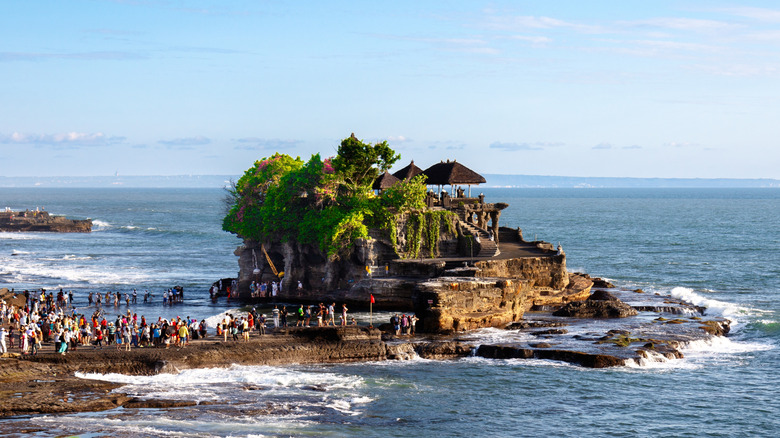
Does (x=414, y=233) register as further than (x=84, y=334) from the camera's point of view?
Yes

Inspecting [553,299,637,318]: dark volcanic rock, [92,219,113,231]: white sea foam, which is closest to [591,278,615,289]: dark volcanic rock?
[553,299,637,318]: dark volcanic rock

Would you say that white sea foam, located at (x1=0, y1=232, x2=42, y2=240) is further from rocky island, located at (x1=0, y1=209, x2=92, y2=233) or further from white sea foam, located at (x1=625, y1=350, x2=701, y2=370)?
white sea foam, located at (x1=625, y1=350, x2=701, y2=370)

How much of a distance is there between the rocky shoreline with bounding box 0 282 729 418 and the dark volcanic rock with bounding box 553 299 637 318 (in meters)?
0.19

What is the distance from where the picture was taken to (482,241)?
62.7 m

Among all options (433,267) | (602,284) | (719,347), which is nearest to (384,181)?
(433,267)

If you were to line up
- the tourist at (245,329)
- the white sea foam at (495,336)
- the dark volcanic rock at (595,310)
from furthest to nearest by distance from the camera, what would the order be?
the dark volcanic rock at (595,310)
the white sea foam at (495,336)
the tourist at (245,329)

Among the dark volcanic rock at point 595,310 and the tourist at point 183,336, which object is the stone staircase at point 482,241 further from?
the tourist at point 183,336

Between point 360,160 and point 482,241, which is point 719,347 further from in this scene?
point 360,160

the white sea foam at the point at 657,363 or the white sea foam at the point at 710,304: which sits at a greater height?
the white sea foam at the point at 710,304

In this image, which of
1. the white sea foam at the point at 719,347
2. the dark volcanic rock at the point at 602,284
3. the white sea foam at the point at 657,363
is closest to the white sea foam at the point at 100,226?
the dark volcanic rock at the point at 602,284

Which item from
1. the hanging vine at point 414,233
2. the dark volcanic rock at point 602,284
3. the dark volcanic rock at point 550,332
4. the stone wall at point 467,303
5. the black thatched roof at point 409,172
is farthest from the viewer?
the dark volcanic rock at point 602,284

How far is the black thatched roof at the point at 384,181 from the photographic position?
6384 cm

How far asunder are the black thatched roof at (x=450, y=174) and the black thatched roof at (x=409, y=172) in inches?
26.3

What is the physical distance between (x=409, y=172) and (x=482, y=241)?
827cm
